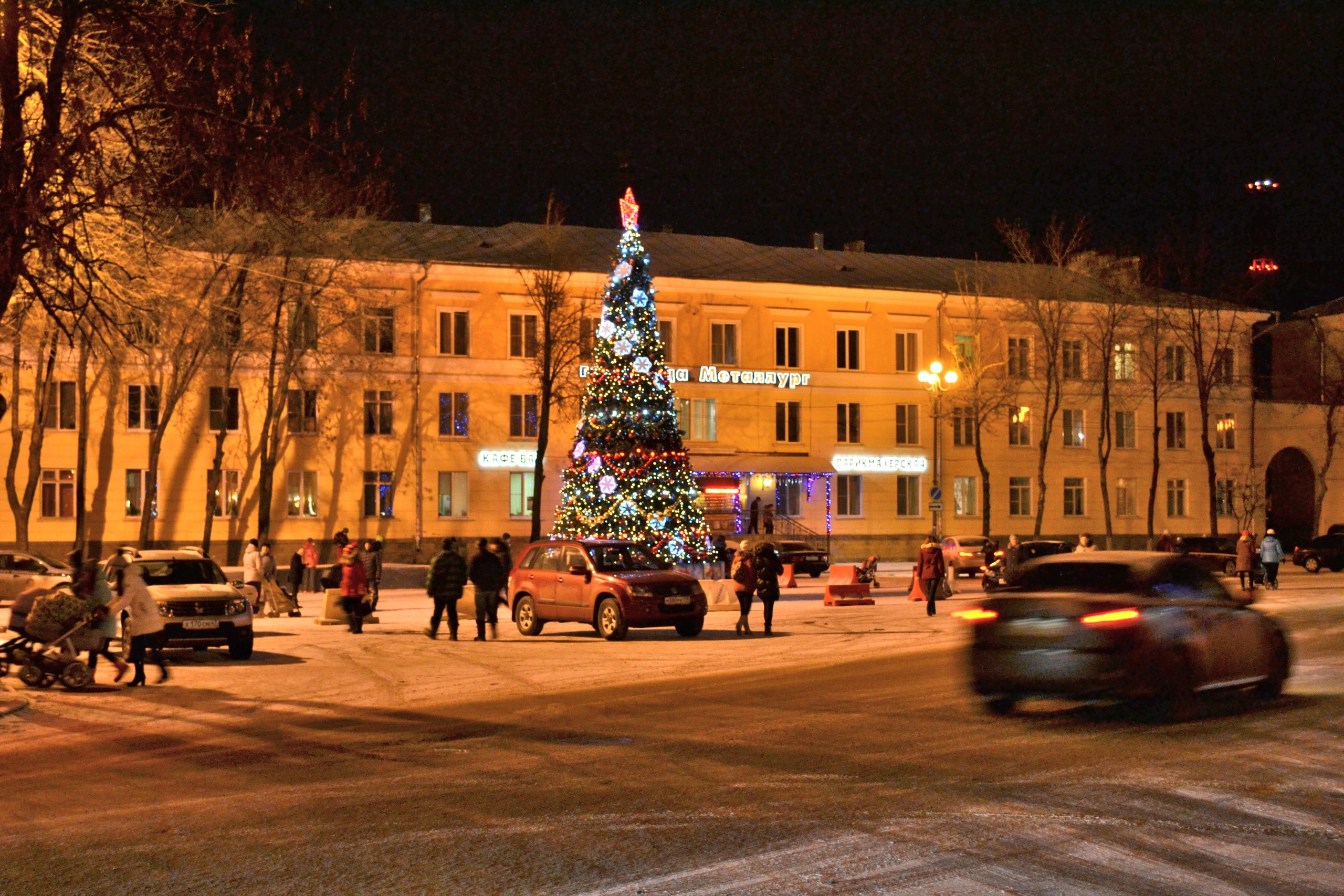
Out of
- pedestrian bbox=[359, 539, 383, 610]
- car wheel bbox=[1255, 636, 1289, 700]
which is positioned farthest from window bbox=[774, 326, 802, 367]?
car wheel bbox=[1255, 636, 1289, 700]

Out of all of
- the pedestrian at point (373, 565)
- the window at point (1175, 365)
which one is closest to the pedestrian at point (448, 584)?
the pedestrian at point (373, 565)

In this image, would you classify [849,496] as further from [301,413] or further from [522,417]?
[301,413]

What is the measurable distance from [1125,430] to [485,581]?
49.0m

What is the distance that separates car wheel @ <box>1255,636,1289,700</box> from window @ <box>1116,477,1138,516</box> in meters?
52.9

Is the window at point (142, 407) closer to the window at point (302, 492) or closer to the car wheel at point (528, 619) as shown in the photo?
the window at point (302, 492)

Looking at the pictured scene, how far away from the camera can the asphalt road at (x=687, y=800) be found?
7078 mm

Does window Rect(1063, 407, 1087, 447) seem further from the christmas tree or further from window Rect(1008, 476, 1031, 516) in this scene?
the christmas tree

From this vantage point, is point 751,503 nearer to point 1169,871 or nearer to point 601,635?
point 601,635

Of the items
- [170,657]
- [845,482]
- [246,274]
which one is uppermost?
[246,274]

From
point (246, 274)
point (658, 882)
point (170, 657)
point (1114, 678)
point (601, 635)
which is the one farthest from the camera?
point (246, 274)

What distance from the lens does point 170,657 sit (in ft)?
70.7

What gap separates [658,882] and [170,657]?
16.6 meters

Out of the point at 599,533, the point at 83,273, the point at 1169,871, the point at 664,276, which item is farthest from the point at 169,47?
the point at 664,276

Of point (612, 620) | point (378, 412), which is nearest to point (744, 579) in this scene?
point (612, 620)
